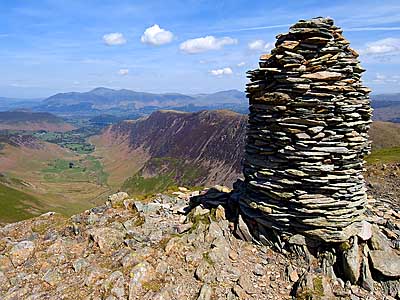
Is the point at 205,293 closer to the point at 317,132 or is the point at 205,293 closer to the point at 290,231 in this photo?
the point at 290,231

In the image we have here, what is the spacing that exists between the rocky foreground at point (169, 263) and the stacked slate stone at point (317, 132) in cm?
193

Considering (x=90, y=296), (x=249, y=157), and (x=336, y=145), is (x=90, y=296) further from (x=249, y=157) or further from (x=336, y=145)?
(x=336, y=145)

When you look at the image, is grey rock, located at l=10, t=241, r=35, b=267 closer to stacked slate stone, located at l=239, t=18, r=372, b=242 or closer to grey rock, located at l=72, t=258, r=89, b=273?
grey rock, located at l=72, t=258, r=89, b=273

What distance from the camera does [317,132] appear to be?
18125mm

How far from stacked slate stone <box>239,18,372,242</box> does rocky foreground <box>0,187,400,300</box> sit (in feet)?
6.34

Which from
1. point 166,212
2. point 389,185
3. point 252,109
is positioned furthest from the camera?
point 389,185

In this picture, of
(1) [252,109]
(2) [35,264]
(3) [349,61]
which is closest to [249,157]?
(1) [252,109]

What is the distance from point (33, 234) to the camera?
25.8 metres

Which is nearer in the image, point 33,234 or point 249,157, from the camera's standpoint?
point 249,157

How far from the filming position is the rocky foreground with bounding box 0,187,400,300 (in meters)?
17.3

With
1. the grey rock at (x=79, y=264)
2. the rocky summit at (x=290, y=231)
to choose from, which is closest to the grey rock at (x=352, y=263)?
the rocky summit at (x=290, y=231)

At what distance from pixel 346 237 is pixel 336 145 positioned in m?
4.84

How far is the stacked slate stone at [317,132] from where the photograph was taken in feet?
59.6

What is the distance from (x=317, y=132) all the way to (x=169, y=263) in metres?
10.7
